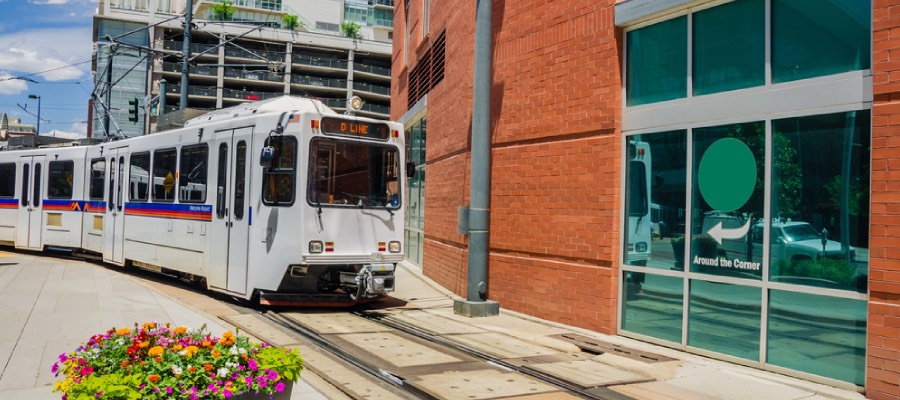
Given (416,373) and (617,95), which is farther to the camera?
(617,95)

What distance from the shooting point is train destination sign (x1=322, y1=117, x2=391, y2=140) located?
11.6 m

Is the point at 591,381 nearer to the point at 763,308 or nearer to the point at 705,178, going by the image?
the point at 763,308

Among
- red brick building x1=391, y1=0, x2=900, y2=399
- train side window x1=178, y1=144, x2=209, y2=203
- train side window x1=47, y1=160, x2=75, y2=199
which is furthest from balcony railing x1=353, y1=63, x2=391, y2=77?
red brick building x1=391, y1=0, x2=900, y2=399

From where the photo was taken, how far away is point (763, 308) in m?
8.33

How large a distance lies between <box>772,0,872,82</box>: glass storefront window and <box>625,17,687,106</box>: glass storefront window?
1.45m

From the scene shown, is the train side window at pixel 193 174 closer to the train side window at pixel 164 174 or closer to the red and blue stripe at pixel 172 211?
the red and blue stripe at pixel 172 211

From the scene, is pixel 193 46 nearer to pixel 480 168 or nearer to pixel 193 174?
pixel 193 174

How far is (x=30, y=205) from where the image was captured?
19.6 meters

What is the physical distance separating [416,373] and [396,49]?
67.3 ft

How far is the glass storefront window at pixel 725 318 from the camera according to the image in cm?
848

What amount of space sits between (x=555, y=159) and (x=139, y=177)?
8853 millimetres

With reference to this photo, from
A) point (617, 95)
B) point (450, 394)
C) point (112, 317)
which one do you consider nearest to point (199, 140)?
point (112, 317)

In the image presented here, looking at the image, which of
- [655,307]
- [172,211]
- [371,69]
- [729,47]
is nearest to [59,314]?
[172,211]

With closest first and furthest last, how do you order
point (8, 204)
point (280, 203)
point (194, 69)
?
point (280, 203)
point (8, 204)
point (194, 69)
